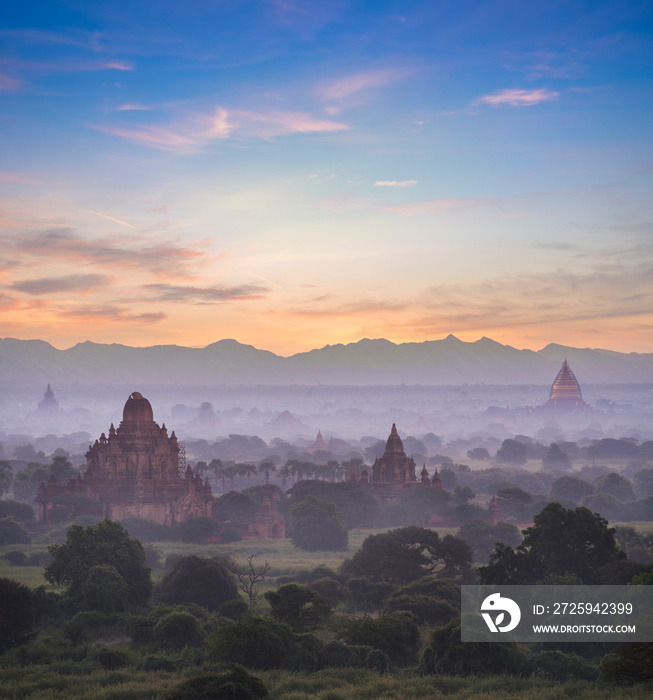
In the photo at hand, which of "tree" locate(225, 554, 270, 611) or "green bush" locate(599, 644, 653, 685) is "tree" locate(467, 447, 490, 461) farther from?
"green bush" locate(599, 644, 653, 685)

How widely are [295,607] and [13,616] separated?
1309 cm

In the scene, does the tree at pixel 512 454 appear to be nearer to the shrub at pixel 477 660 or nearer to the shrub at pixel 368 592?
the shrub at pixel 368 592

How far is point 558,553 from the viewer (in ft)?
127

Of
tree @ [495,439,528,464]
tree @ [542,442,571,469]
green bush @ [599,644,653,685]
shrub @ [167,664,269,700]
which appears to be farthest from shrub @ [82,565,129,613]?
tree @ [495,439,528,464]

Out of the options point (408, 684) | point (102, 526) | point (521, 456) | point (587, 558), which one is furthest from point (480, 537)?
point (521, 456)

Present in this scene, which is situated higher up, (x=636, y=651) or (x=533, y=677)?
(x=636, y=651)

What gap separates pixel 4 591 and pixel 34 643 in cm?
281

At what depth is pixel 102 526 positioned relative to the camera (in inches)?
1815

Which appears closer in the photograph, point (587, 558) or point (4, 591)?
point (4, 591)

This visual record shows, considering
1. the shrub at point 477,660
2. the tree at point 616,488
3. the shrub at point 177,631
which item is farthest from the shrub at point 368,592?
the tree at point 616,488

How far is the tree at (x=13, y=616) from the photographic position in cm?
3316

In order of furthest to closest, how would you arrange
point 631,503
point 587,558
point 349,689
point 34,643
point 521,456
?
point 521,456
point 631,503
point 587,558
point 34,643
point 349,689

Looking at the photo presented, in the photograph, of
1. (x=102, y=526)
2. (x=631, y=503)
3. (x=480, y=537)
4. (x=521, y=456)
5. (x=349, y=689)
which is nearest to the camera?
(x=349, y=689)

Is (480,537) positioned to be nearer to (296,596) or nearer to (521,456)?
(296,596)
